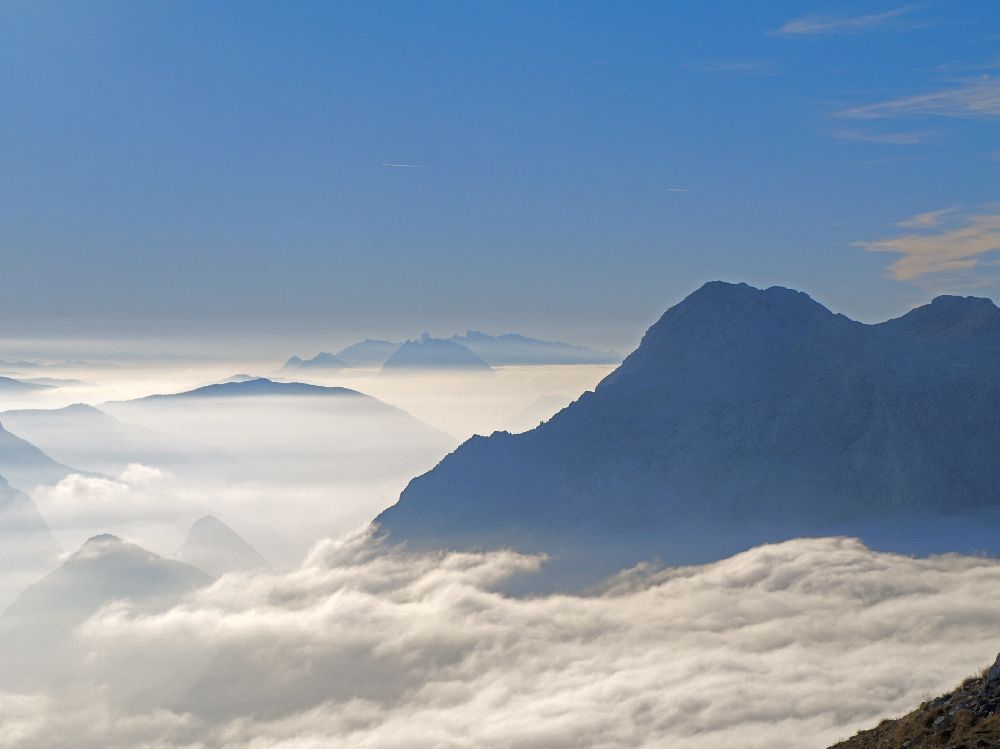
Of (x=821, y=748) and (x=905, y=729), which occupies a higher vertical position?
(x=905, y=729)

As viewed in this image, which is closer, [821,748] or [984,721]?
[984,721]

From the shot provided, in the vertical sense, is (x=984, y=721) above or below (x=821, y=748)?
above

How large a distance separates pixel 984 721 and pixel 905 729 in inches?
265

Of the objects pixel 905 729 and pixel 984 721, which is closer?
pixel 984 721

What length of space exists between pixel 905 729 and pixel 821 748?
451 feet

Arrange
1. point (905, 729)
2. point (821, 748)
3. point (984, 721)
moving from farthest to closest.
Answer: point (821, 748), point (905, 729), point (984, 721)

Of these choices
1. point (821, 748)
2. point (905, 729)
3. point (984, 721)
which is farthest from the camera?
point (821, 748)

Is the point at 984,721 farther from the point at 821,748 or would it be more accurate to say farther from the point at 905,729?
the point at 821,748

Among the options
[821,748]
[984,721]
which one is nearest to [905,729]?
[984,721]

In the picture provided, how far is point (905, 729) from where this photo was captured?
217ft

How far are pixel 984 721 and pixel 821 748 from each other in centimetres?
14279

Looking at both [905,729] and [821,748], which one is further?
[821,748]
